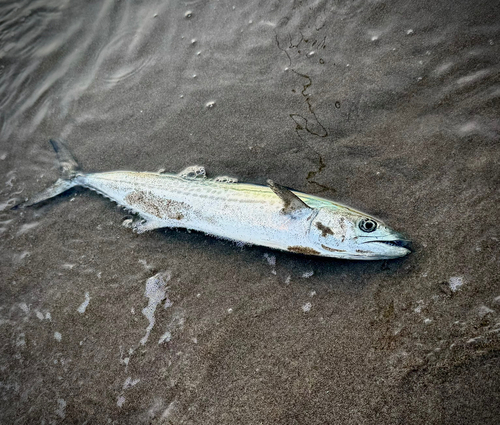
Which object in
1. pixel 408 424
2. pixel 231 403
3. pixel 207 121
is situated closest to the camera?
pixel 408 424

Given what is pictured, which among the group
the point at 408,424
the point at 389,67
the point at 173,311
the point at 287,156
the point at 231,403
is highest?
the point at 389,67

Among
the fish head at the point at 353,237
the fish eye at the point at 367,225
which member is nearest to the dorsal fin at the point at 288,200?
the fish head at the point at 353,237

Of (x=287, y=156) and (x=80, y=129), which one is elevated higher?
(x=80, y=129)

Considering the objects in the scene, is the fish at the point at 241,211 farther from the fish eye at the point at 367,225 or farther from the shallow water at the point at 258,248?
the shallow water at the point at 258,248

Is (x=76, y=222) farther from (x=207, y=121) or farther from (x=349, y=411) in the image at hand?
(x=349, y=411)

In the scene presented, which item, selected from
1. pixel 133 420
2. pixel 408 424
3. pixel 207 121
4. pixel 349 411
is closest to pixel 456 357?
pixel 408 424

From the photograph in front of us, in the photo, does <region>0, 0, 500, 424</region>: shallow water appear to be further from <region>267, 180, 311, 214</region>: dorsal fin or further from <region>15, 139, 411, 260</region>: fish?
<region>267, 180, 311, 214</region>: dorsal fin

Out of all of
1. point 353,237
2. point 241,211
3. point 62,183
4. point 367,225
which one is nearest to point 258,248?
point 241,211
